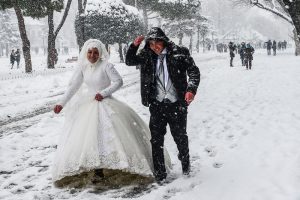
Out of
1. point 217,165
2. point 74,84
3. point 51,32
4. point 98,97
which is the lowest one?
point 217,165

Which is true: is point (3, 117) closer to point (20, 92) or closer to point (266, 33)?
point (20, 92)

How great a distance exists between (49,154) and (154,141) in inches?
110

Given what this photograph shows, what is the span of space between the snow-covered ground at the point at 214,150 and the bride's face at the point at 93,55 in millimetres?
1629

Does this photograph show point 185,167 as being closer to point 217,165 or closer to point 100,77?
point 217,165

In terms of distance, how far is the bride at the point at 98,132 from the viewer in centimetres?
495

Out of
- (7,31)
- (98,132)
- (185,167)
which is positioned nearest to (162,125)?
(185,167)

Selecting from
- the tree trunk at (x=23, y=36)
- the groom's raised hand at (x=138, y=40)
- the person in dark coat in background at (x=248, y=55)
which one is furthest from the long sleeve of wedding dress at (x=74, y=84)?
the tree trunk at (x=23, y=36)

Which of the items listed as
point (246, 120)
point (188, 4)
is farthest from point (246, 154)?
point (188, 4)

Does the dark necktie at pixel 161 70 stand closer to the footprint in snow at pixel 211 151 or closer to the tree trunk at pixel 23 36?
the footprint in snow at pixel 211 151

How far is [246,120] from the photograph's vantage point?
9.00 m

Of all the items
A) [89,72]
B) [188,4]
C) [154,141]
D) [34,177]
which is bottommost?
[34,177]

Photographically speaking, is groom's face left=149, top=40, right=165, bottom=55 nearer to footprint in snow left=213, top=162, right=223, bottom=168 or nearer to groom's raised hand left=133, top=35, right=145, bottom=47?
groom's raised hand left=133, top=35, right=145, bottom=47

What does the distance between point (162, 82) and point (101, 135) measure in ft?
3.14

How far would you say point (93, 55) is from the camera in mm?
5359
